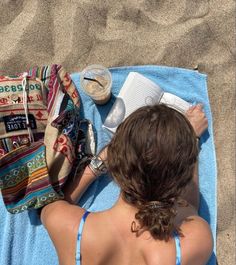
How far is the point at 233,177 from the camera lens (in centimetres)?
190

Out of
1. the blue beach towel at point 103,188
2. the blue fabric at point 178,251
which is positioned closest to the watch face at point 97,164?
the blue beach towel at point 103,188

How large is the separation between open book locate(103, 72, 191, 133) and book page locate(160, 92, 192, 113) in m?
0.05

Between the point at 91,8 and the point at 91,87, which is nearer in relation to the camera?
the point at 91,87

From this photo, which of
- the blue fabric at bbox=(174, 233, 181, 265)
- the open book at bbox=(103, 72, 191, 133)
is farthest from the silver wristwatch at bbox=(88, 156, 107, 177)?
the blue fabric at bbox=(174, 233, 181, 265)

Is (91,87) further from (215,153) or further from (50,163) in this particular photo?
(215,153)

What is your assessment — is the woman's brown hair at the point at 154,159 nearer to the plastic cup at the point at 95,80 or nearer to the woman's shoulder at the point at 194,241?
the woman's shoulder at the point at 194,241

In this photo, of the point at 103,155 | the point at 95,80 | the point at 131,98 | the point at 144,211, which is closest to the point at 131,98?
the point at 131,98

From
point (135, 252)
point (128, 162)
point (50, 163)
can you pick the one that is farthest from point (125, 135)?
point (50, 163)

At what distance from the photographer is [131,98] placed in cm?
184

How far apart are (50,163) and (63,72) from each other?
0.47 m

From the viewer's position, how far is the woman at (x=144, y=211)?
1.12 metres

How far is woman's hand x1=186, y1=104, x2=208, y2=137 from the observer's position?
187cm

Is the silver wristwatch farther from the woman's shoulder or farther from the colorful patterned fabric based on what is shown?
the woman's shoulder

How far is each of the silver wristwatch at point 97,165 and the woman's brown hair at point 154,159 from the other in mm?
514
